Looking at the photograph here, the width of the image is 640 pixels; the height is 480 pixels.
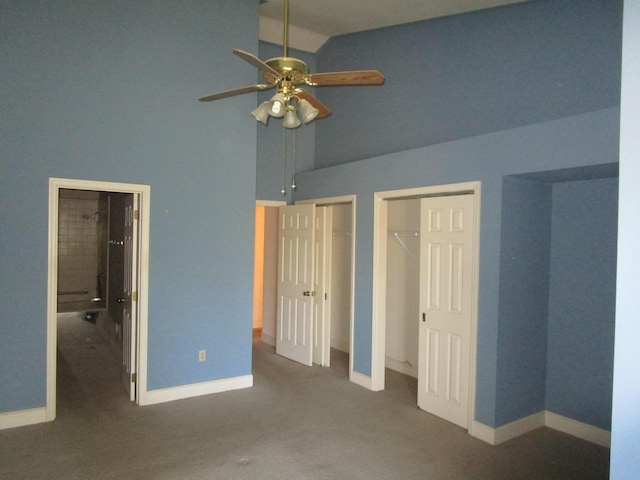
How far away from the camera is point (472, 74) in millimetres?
4277

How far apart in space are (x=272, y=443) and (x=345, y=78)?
109 inches

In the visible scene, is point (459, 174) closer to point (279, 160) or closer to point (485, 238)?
point (485, 238)

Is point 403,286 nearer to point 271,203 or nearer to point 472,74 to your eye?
point 271,203

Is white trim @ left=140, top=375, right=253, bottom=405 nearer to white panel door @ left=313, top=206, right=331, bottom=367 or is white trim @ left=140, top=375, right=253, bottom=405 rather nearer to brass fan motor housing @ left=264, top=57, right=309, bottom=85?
white panel door @ left=313, top=206, right=331, bottom=367

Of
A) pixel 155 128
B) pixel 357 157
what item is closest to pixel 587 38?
pixel 357 157

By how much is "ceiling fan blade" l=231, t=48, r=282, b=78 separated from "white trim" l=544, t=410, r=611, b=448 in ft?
12.0

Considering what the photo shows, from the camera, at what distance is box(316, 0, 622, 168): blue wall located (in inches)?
135

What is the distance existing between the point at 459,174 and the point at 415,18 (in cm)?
207

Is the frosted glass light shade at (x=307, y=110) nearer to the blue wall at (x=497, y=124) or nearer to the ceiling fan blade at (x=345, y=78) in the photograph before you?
the ceiling fan blade at (x=345, y=78)

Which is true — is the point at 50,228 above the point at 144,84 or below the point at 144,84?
below

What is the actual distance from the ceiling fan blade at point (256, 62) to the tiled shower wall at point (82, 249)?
5706 mm

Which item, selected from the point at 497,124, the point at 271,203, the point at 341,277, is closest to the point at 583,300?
the point at 497,124

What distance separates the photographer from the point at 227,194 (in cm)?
450

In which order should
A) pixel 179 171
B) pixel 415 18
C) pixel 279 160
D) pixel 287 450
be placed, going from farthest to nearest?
1. pixel 279 160
2. pixel 415 18
3. pixel 179 171
4. pixel 287 450
